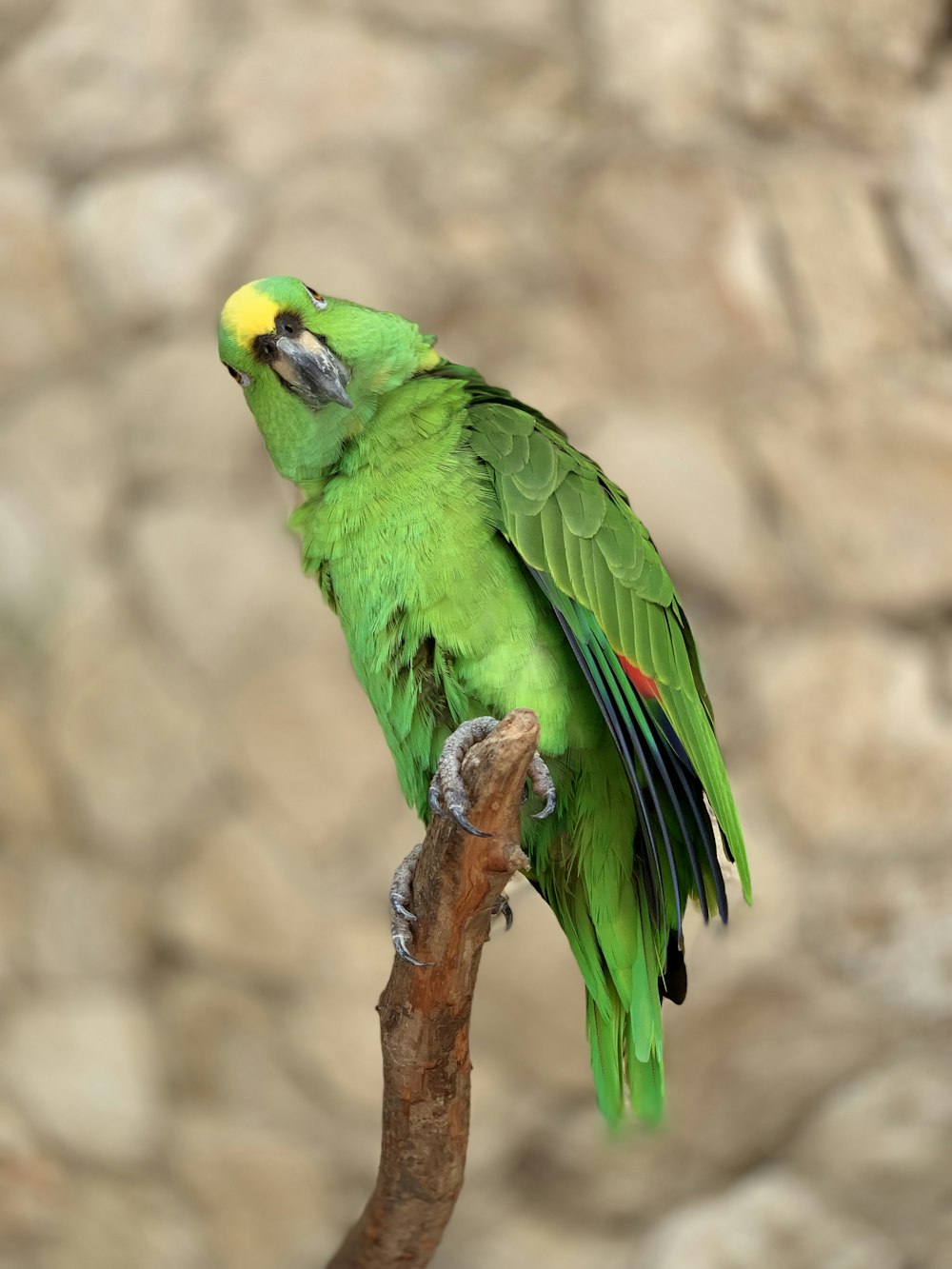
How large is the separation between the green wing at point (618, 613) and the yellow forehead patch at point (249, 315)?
1.02 feet

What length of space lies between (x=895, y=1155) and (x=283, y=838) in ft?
5.64

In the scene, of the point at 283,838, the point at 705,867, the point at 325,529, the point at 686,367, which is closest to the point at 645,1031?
the point at 705,867

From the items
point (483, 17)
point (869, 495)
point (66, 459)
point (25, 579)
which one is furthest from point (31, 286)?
point (869, 495)

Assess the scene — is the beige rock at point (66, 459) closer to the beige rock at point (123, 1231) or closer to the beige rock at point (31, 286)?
the beige rock at point (31, 286)

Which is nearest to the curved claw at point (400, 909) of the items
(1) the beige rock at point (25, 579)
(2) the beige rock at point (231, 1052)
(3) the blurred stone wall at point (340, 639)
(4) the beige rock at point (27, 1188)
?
(3) the blurred stone wall at point (340, 639)

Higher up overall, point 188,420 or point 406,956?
point 188,420

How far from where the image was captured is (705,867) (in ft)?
5.75

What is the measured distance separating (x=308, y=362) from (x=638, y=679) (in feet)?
2.06

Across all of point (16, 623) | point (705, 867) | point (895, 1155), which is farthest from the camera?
point (16, 623)

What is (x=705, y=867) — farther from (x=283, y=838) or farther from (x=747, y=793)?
(x=283, y=838)

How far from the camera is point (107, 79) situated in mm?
3611

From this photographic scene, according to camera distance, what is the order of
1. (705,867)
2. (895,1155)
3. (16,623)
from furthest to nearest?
(16,623)
(895,1155)
(705,867)

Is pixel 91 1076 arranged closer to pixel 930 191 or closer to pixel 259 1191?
pixel 259 1191

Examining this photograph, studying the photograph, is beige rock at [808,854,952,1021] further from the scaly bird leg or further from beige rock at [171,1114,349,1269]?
the scaly bird leg
